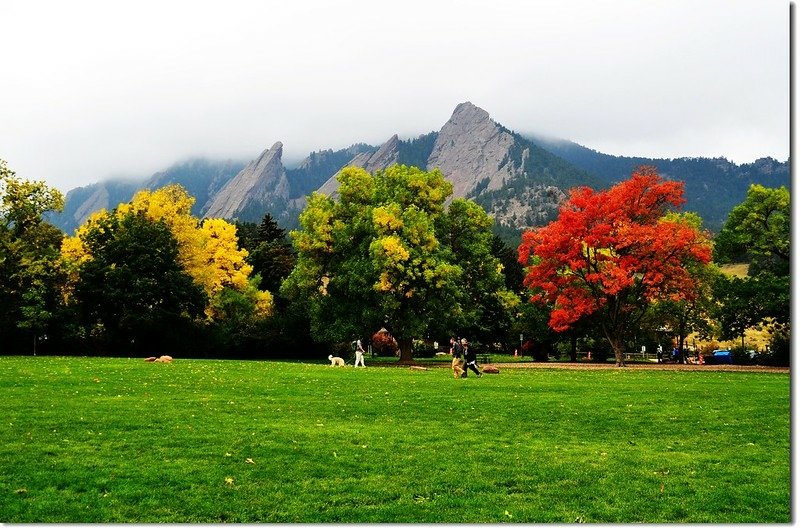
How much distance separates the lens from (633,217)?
41.5 metres

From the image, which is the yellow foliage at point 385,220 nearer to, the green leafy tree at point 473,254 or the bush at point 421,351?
the green leafy tree at point 473,254

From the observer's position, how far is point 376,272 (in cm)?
4256

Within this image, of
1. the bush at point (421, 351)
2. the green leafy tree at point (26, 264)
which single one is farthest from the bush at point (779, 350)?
the green leafy tree at point (26, 264)

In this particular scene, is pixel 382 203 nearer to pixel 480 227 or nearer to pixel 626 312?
pixel 480 227

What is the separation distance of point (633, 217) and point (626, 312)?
8.05m

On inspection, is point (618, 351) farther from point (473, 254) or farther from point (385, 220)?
point (385, 220)

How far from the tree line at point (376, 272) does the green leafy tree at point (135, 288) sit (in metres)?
0.13

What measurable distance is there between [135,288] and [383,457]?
41.7m

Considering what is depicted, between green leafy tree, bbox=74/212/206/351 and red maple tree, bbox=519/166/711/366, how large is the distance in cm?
2644

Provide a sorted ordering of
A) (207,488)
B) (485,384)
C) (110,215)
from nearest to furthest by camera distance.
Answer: (207,488), (485,384), (110,215)

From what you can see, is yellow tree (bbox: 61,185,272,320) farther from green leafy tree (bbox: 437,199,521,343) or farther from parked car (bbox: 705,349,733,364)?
parked car (bbox: 705,349,733,364)

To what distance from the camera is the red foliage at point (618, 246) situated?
130ft

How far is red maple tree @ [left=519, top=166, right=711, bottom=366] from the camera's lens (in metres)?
39.8

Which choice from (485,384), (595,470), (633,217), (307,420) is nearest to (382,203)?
(633,217)
